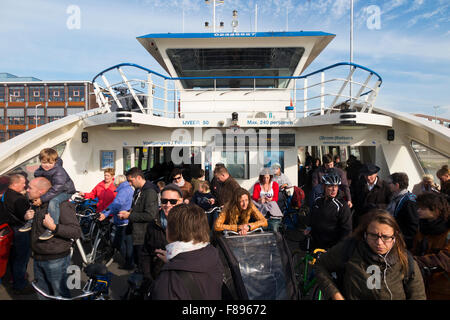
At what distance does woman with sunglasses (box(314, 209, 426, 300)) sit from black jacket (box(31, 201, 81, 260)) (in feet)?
7.81

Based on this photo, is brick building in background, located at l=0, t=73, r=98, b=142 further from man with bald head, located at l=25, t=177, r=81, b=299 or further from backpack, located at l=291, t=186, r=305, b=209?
man with bald head, located at l=25, t=177, r=81, b=299

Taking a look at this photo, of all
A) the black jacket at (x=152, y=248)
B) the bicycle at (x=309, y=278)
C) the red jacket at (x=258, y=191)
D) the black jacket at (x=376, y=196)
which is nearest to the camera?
the black jacket at (x=152, y=248)

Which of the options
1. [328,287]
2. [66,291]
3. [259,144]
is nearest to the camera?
[328,287]

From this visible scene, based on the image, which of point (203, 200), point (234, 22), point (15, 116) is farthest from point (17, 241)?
point (15, 116)

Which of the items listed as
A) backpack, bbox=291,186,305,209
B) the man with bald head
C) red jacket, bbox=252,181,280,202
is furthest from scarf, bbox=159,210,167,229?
backpack, bbox=291,186,305,209

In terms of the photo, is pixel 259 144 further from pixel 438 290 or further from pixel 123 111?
pixel 438 290

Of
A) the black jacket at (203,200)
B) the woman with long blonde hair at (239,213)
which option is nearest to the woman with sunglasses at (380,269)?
the woman with long blonde hair at (239,213)

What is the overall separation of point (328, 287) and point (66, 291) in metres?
2.55

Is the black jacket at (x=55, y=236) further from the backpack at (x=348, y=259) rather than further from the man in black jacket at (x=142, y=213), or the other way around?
the backpack at (x=348, y=259)

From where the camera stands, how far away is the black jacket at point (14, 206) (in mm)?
3541

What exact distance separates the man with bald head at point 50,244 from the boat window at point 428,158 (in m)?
7.24

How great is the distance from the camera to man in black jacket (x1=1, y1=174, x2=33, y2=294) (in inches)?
143
